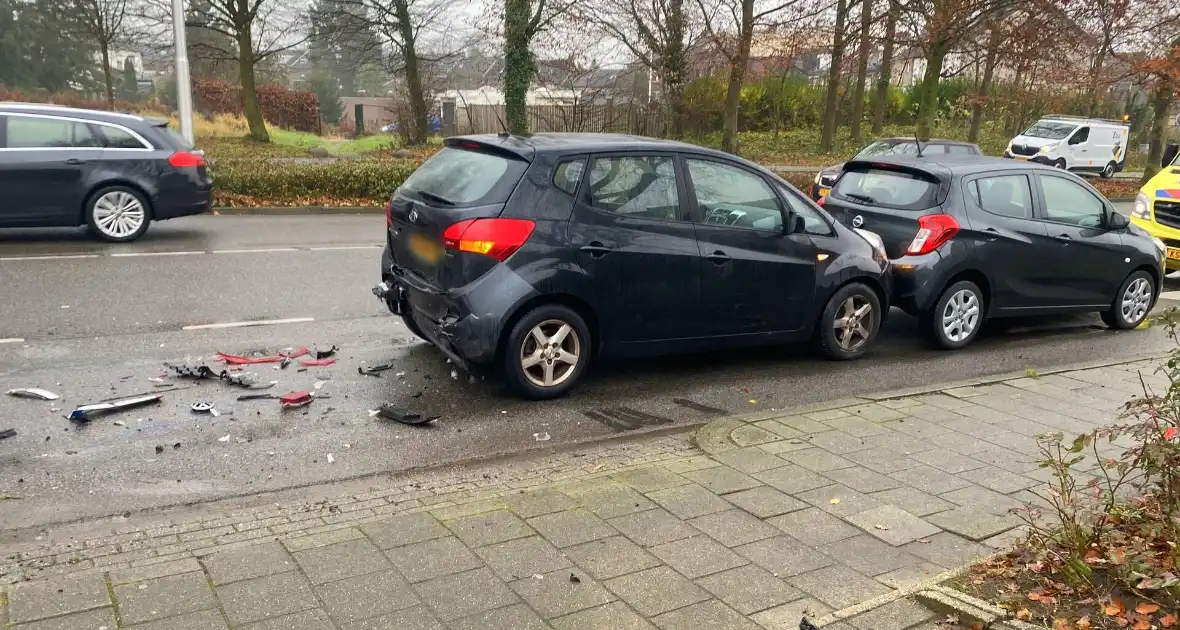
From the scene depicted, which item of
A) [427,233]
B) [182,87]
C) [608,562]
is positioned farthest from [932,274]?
[182,87]

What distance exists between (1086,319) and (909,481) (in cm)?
638

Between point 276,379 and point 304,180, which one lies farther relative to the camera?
point 304,180

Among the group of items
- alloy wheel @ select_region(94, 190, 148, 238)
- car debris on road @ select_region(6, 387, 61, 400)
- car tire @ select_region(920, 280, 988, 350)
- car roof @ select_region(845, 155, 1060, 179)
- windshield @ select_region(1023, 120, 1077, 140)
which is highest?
windshield @ select_region(1023, 120, 1077, 140)

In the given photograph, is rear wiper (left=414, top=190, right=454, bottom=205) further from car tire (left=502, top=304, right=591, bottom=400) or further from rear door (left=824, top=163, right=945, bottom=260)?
rear door (left=824, top=163, right=945, bottom=260)

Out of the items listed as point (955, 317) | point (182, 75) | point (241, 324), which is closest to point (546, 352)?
point (241, 324)

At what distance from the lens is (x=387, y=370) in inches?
264

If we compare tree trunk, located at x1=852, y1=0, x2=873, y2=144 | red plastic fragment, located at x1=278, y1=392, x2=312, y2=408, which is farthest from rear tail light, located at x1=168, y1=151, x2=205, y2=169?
tree trunk, located at x1=852, y1=0, x2=873, y2=144

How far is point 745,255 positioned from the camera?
6664 millimetres

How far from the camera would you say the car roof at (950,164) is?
26.5 feet

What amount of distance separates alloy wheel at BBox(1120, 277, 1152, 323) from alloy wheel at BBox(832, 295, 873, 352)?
348cm

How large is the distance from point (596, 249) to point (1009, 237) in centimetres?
412

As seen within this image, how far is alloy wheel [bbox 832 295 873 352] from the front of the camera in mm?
7383

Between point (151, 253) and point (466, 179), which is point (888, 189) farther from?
point (151, 253)

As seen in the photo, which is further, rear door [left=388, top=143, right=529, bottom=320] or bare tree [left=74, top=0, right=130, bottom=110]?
bare tree [left=74, top=0, right=130, bottom=110]
